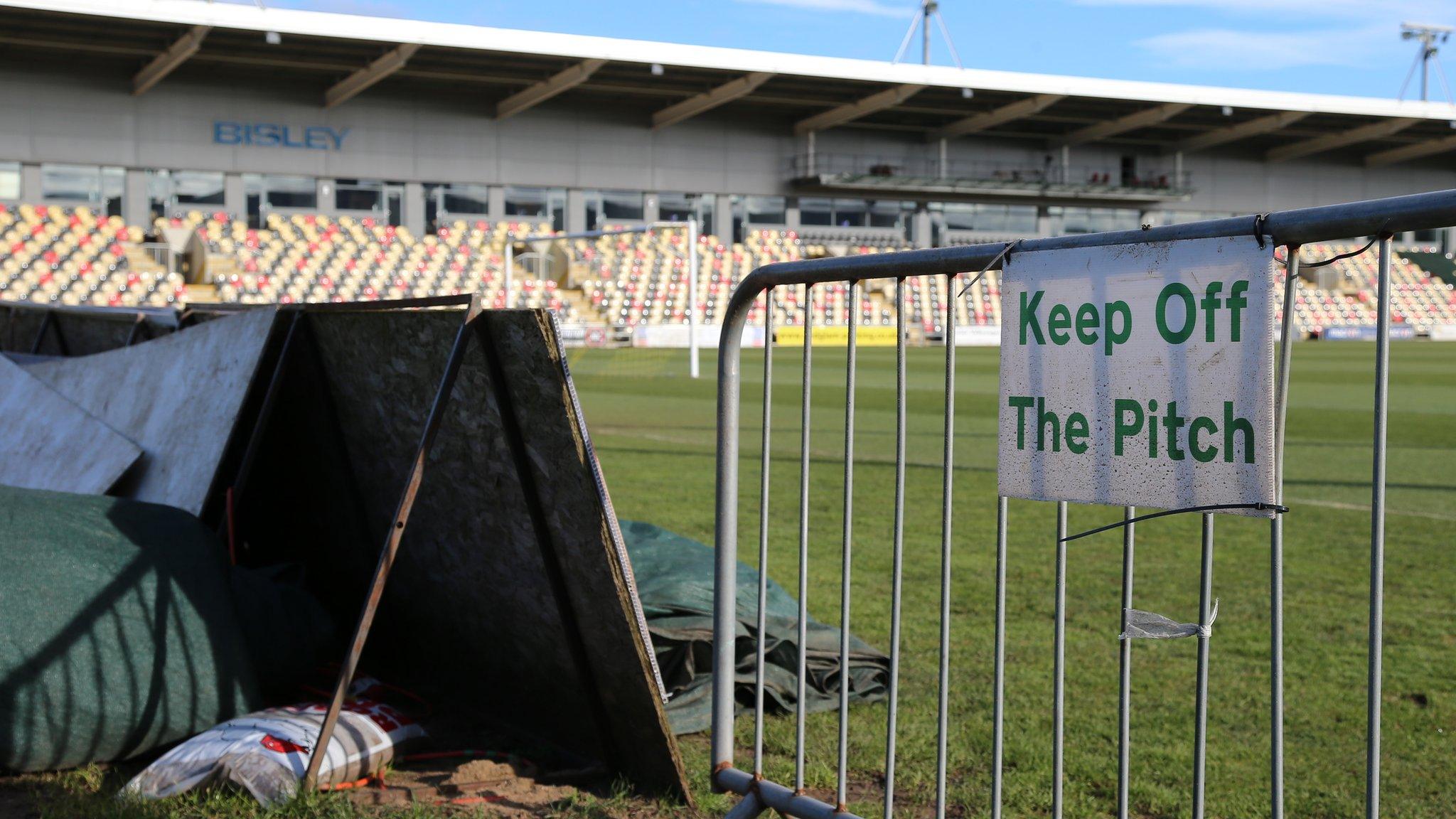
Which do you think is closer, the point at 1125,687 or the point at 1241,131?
the point at 1125,687

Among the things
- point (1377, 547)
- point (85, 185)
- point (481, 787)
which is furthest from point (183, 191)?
point (1377, 547)

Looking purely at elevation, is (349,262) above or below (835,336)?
above

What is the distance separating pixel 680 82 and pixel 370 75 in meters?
10.1

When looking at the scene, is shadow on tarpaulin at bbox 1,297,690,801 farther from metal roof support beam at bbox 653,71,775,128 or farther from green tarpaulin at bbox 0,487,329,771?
metal roof support beam at bbox 653,71,775,128

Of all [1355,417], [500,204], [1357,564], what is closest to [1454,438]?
[1355,417]

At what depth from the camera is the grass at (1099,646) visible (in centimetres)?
362

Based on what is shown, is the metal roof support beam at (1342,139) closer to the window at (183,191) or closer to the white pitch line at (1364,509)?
the window at (183,191)

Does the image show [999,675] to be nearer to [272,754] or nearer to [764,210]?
[272,754]

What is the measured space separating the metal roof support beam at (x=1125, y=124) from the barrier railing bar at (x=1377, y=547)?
159 feet

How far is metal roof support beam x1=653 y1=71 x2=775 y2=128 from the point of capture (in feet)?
137

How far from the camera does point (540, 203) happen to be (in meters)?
44.6

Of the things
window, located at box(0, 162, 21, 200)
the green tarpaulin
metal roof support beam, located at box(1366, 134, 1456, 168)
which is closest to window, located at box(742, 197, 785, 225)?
window, located at box(0, 162, 21, 200)

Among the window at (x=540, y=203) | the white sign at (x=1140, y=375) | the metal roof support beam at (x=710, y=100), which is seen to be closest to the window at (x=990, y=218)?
the metal roof support beam at (x=710, y=100)

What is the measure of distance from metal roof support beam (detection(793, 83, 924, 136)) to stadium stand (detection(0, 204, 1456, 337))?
17.0 feet
